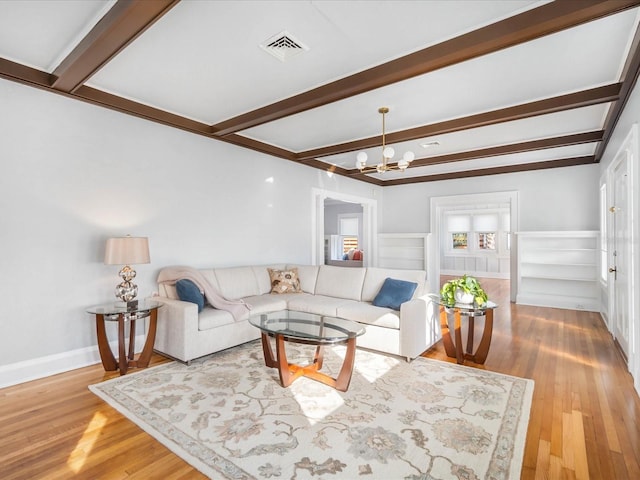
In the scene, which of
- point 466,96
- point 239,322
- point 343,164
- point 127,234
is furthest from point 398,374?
point 343,164

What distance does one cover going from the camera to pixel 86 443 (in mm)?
2121

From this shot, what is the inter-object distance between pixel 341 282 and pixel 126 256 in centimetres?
260

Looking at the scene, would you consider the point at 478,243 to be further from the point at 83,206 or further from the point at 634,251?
the point at 83,206

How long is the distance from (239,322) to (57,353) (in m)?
1.70

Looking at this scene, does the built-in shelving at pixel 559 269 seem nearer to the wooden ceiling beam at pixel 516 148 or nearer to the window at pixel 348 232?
the wooden ceiling beam at pixel 516 148

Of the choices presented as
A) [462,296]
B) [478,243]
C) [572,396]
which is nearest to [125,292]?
[462,296]

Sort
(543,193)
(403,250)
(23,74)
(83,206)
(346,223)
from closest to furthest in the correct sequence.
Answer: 1. (23,74)
2. (83,206)
3. (543,193)
4. (403,250)
5. (346,223)

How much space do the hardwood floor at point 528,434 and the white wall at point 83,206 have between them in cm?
63

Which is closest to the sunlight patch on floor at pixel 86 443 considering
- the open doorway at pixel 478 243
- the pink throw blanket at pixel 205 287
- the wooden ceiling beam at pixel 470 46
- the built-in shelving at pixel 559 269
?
the pink throw blanket at pixel 205 287

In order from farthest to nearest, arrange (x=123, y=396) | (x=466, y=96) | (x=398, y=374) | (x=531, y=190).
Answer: (x=531, y=190), (x=466, y=96), (x=398, y=374), (x=123, y=396)

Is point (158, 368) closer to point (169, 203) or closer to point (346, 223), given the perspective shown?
point (169, 203)

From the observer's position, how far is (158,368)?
130 inches

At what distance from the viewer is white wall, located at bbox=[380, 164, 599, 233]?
20.6 feet

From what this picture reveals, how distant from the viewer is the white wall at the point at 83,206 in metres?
Result: 3.03
